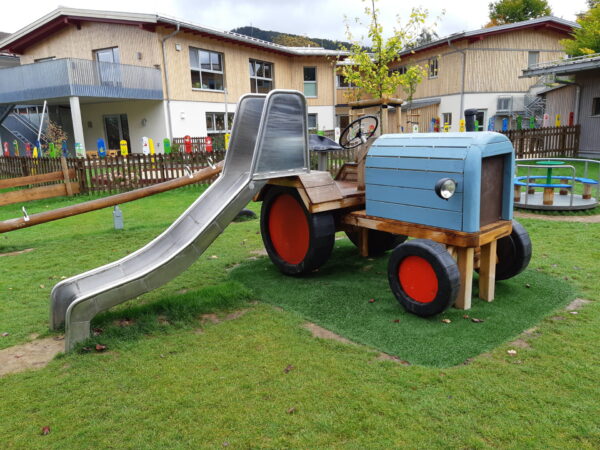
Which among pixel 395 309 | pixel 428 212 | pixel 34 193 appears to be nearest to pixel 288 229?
pixel 395 309

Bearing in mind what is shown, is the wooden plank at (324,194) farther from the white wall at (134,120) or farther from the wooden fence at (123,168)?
the white wall at (134,120)

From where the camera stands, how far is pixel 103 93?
19250mm

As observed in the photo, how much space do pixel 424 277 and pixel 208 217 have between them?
7.72 feet

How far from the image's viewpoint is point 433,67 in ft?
93.8

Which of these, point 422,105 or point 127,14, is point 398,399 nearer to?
point 127,14

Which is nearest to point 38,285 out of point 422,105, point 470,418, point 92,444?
point 92,444

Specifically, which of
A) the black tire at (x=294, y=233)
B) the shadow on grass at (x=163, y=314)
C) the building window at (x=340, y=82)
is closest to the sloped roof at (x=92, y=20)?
the building window at (x=340, y=82)

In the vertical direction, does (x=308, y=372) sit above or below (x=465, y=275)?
below

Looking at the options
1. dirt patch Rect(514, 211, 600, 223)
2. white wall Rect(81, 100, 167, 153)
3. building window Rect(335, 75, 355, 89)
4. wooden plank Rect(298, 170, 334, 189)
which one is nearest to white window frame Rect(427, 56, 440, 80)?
building window Rect(335, 75, 355, 89)

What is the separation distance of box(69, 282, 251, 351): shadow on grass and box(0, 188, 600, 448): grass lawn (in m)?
0.02

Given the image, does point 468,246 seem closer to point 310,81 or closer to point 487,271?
point 487,271

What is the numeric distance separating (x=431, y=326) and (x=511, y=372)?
0.92 m

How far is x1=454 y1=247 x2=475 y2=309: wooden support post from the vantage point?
446 cm

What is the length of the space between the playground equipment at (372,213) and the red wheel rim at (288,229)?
0.8 inches
